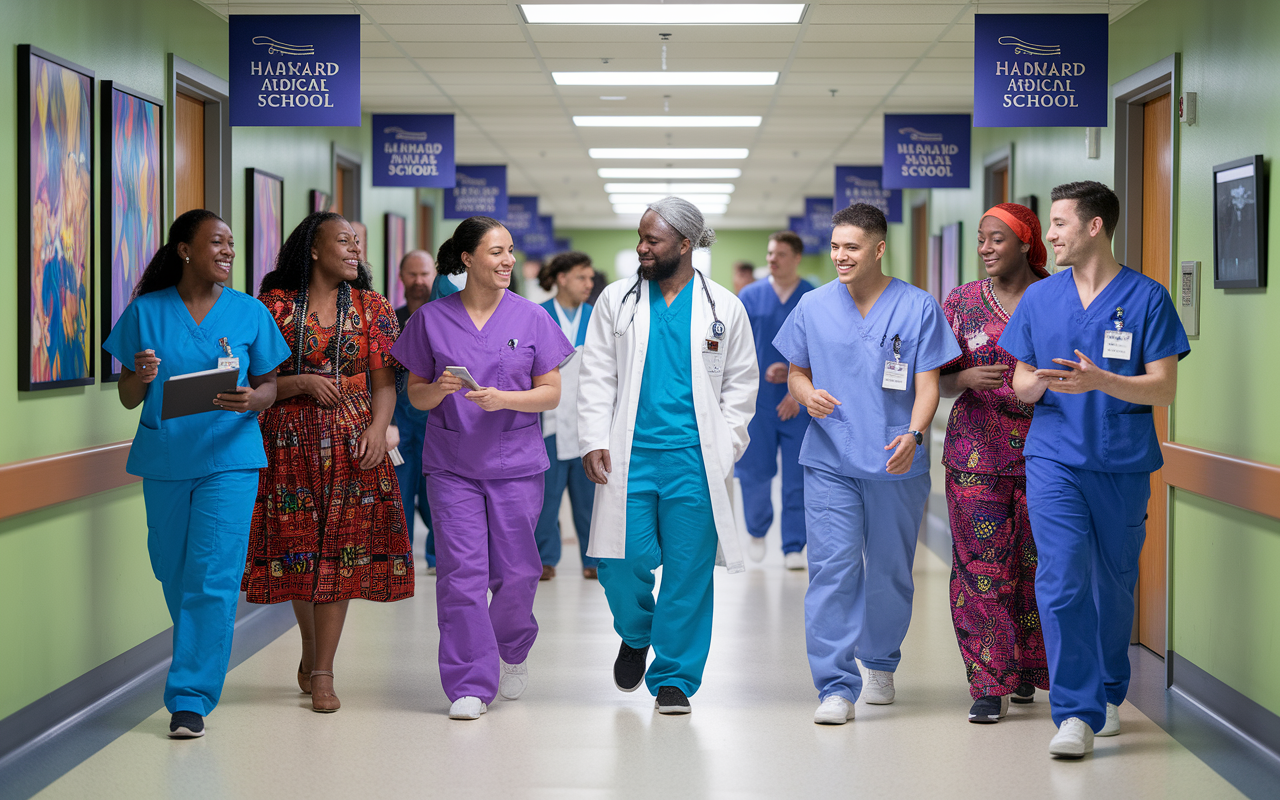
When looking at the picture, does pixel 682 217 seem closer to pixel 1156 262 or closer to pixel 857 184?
pixel 1156 262

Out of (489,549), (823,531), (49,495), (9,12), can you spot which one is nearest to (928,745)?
(823,531)

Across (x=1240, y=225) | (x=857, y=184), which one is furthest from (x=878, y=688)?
(x=857, y=184)

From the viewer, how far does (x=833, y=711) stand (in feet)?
12.7

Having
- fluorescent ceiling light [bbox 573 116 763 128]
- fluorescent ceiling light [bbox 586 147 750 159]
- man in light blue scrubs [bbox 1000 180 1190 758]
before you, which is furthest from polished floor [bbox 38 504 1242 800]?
fluorescent ceiling light [bbox 586 147 750 159]

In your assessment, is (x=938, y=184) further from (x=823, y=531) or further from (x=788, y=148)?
(x=823, y=531)

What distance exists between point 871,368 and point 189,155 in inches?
137

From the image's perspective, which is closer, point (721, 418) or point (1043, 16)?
point (721, 418)

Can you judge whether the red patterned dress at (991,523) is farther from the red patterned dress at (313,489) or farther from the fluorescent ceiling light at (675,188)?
the fluorescent ceiling light at (675,188)

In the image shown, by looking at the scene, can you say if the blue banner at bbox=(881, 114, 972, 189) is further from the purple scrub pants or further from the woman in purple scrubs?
the purple scrub pants

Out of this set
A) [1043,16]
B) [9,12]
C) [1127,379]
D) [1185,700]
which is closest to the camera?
[1127,379]

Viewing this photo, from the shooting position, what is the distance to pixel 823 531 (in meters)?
3.89

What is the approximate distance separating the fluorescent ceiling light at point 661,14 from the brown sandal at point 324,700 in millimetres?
3231

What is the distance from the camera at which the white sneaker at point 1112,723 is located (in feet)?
12.7

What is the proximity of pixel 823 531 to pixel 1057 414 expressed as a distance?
0.81 m
